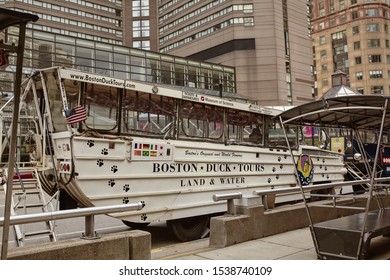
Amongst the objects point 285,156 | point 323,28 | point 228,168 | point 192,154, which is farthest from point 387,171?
point 323,28

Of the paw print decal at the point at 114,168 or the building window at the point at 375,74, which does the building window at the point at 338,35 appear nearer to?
the building window at the point at 375,74

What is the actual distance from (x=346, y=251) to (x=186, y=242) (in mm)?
3020

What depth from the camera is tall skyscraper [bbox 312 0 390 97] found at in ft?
223

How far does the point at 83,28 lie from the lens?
60.5 m

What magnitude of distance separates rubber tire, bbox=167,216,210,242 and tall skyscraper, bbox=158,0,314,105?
155 ft

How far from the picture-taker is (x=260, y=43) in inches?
2112

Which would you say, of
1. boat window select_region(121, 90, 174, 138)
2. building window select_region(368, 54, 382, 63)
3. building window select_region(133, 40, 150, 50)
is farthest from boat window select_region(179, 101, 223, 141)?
building window select_region(368, 54, 382, 63)

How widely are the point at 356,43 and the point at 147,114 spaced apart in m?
72.1

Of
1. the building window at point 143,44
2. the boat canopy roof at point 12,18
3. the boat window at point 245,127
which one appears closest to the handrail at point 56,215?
the boat canopy roof at point 12,18

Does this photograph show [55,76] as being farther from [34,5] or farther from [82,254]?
[34,5]

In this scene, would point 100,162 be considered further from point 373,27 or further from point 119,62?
point 373,27

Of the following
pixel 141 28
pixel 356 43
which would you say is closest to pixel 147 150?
pixel 141 28

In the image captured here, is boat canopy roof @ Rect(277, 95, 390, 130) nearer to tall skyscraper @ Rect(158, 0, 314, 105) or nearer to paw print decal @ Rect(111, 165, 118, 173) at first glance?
paw print decal @ Rect(111, 165, 118, 173)

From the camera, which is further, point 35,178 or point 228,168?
point 228,168
